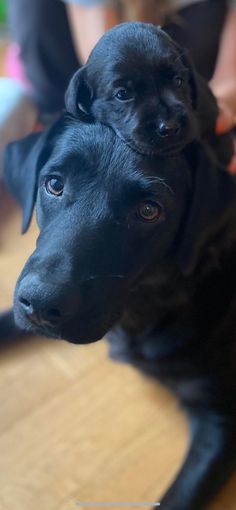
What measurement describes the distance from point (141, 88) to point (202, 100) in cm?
18

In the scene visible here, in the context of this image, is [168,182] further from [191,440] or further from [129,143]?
[191,440]

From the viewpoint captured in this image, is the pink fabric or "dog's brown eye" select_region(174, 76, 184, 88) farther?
the pink fabric

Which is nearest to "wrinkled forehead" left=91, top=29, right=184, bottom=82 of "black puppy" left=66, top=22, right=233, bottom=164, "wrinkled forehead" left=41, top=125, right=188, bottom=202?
"black puppy" left=66, top=22, right=233, bottom=164

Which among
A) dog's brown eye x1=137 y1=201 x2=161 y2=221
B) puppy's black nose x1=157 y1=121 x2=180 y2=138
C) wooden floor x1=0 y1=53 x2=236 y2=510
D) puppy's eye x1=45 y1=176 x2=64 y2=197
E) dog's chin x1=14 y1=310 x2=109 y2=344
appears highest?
puppy's black nose x1=157 y1=121 x2=180 y2=138

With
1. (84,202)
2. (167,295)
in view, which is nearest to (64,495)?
(167,295)

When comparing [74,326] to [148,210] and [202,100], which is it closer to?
[148,210]

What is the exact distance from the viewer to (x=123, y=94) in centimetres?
84

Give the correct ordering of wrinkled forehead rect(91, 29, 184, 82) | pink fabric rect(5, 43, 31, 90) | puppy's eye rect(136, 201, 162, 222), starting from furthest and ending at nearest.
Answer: pink fabric rect(5, 43, 31, 90), puppy's eye rect(136, 201, 162, 222), wrinkled forehead rect(91, 29, 184, 82)

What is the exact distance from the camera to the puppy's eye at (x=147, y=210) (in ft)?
3.04

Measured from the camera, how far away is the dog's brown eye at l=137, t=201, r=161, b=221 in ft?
3.04

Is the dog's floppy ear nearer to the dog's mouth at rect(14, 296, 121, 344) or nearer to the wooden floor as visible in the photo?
the dog's mouth at rect(14, 296, 121, 344)

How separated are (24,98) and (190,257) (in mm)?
1041

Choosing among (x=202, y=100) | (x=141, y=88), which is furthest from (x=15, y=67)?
(x=141, y=88)

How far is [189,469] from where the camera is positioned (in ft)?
3.63
